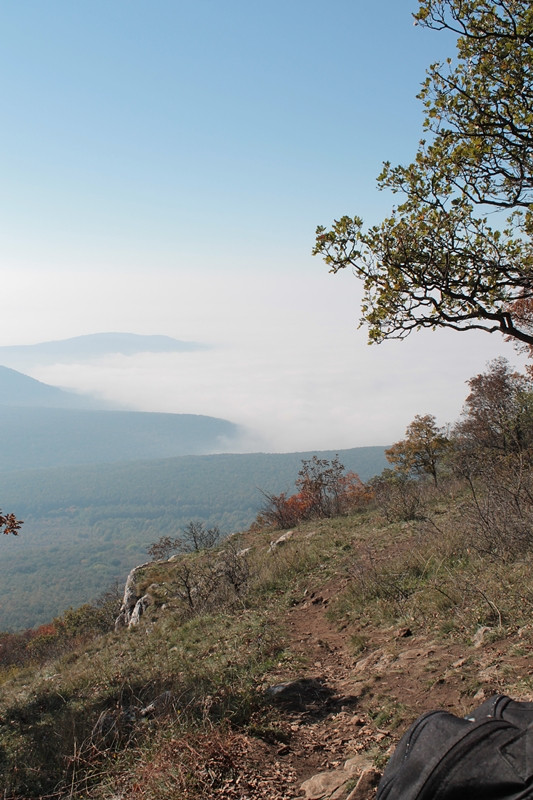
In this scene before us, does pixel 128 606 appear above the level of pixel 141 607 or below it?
below

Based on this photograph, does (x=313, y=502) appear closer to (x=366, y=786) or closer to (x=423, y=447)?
(x=423, y=447)

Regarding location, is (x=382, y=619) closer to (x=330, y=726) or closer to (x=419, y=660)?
(x=419, y=660)

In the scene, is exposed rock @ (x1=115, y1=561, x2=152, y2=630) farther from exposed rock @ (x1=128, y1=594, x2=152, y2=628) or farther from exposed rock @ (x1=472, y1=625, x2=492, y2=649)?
exposed rock @ (x1=472, y1=625, x2=492, y2=649)

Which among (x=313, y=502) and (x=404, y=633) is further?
(x=313, y=502)

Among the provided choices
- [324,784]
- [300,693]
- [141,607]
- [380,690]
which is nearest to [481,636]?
[380,690]

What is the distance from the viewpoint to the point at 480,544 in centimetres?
840

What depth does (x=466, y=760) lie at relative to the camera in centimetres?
149

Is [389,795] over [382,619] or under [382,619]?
over

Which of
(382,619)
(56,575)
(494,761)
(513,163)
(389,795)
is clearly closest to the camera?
(494,761)

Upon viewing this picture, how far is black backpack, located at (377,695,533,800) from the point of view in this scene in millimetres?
1389

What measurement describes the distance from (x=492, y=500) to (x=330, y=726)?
5158mm

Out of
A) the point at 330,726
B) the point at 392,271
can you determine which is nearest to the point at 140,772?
the point at 330,726

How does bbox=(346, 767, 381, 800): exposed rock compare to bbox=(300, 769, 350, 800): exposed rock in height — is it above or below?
above

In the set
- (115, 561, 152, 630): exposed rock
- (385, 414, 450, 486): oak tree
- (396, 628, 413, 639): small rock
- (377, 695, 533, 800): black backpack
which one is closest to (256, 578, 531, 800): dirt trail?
(396, 628, 413, 639): small rock
